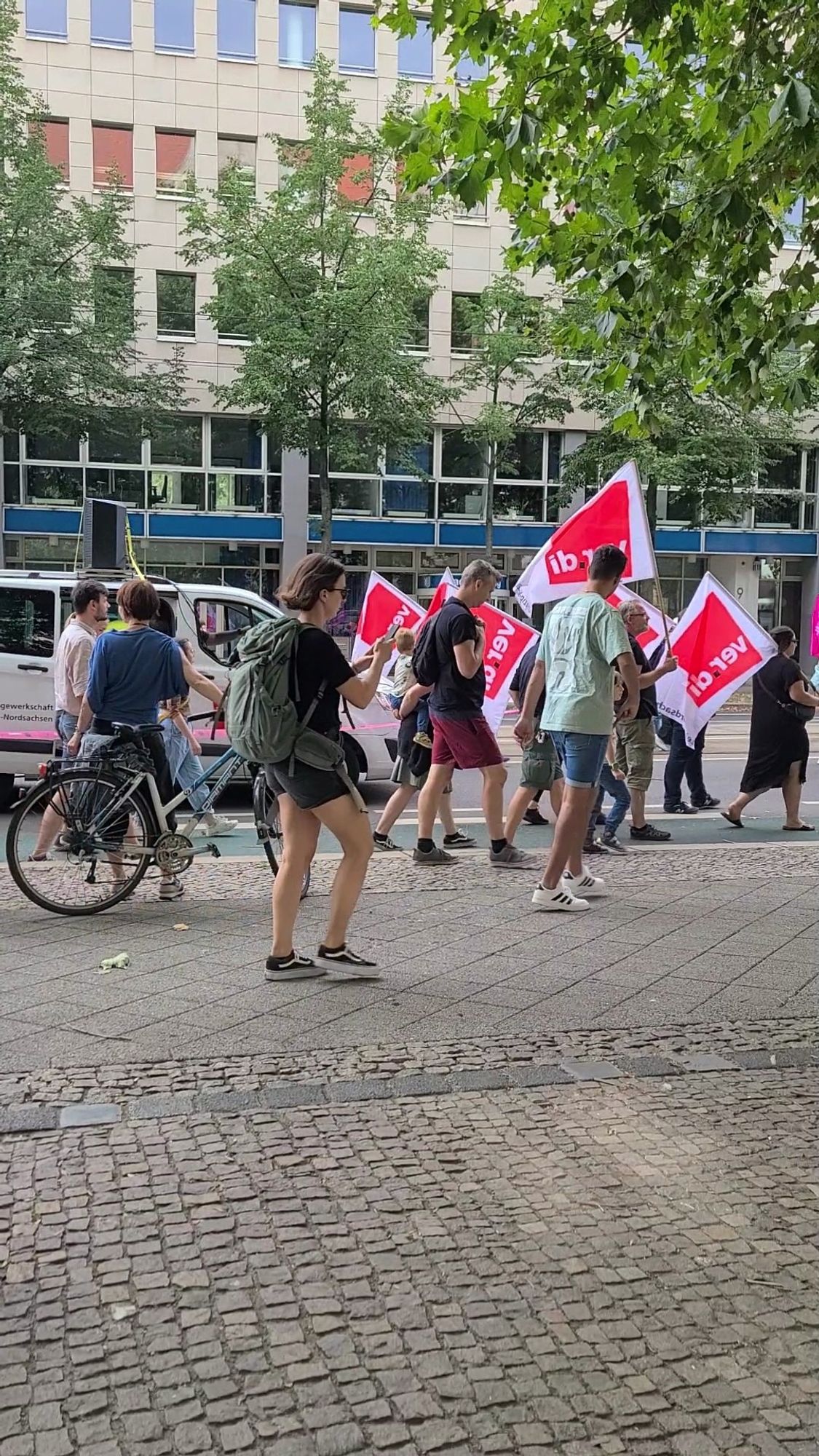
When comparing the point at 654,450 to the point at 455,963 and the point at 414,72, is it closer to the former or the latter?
the point at 414,72

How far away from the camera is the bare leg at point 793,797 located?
428 inches

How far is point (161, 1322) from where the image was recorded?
2936 millimetres

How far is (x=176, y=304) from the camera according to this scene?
3341 cm

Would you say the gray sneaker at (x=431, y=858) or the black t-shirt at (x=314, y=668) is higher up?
the black t-shirt at (x=314, y=668)

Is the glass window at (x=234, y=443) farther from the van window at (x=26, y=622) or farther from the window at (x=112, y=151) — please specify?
the van window at (x=26, y=622)

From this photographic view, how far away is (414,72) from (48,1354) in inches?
1479

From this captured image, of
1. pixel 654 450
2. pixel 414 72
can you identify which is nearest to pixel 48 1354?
pixel 654 450

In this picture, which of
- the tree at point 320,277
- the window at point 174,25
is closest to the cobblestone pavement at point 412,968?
the tree at point 320,277

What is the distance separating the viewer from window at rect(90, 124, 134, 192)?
3300 centimetres

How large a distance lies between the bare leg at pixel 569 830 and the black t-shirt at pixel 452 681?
1.34m

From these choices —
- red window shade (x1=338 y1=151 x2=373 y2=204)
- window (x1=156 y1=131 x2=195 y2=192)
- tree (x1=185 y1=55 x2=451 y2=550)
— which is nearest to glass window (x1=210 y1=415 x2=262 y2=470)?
window (x1=156 y1=131 x2=195 y2=192)

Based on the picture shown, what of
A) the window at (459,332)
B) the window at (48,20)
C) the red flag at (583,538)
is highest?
the window at (48,20)

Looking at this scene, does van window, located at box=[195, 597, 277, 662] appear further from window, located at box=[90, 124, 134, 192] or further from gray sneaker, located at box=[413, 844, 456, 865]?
window, located at box=[90, 124, 134, 192]

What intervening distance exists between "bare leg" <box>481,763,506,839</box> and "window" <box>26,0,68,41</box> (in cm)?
3134
